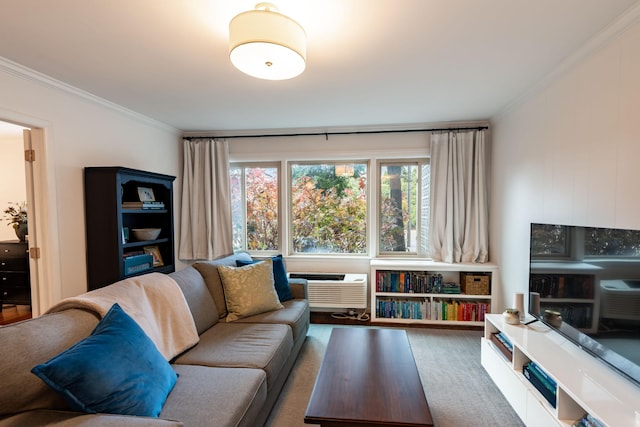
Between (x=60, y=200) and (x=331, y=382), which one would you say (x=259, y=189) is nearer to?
(x=60, y=200)

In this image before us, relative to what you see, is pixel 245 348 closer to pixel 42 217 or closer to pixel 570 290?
pixel 42 217

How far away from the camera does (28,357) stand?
117cm

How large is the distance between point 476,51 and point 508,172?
1558mm

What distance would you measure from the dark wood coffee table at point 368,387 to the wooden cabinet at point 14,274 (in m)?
4.13

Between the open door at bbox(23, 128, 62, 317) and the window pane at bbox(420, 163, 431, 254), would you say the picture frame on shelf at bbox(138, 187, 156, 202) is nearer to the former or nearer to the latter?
the open door at bbox(23, 128, 62, 317)

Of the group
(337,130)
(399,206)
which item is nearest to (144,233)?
(337,130)

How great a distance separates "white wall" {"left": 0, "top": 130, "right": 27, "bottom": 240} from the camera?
14.7 feet

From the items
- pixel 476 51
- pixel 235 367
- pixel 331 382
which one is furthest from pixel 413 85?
pixel 235 367

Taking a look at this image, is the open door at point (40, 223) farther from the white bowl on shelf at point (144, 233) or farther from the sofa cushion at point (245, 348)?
the sofa cushion at point (245, 348)

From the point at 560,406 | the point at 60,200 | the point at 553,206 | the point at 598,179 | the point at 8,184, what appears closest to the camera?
the point at 560,406

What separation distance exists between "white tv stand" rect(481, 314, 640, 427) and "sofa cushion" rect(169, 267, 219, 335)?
2.15m

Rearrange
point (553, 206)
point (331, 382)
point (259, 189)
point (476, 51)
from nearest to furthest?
point (331, 382)
point (476, 51)
point (553, 206)
point (259, 189)

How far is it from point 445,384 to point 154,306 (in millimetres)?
2165

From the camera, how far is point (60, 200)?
2449 mm
